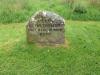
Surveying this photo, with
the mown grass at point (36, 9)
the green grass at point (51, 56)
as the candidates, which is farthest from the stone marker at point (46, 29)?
the mown grass at point (36, 9)

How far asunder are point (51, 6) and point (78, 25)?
8.09 feet

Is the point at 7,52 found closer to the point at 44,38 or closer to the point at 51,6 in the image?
the point at 44,38

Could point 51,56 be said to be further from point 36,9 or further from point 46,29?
point 36,9

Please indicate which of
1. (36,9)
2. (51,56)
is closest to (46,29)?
(51,56)

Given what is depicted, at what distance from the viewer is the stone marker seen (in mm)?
10438

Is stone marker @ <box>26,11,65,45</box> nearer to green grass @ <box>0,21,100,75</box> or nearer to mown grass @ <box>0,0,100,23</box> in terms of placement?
green grass @ <box>0,21,100,75</box>

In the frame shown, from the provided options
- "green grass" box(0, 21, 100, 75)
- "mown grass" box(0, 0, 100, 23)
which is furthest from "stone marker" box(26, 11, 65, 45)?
"mown grass" box(0, 0, 100, 23)

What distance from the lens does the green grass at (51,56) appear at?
9.11 m

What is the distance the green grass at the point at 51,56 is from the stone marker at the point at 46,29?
0.33 m

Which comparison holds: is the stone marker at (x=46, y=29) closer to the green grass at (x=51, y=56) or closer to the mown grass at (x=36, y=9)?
the green grass at (x=51, y=56)

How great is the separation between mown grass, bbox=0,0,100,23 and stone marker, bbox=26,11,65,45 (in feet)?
11.9

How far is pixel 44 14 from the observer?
410 inches

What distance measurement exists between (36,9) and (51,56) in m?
5.33

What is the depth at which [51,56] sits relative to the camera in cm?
992
